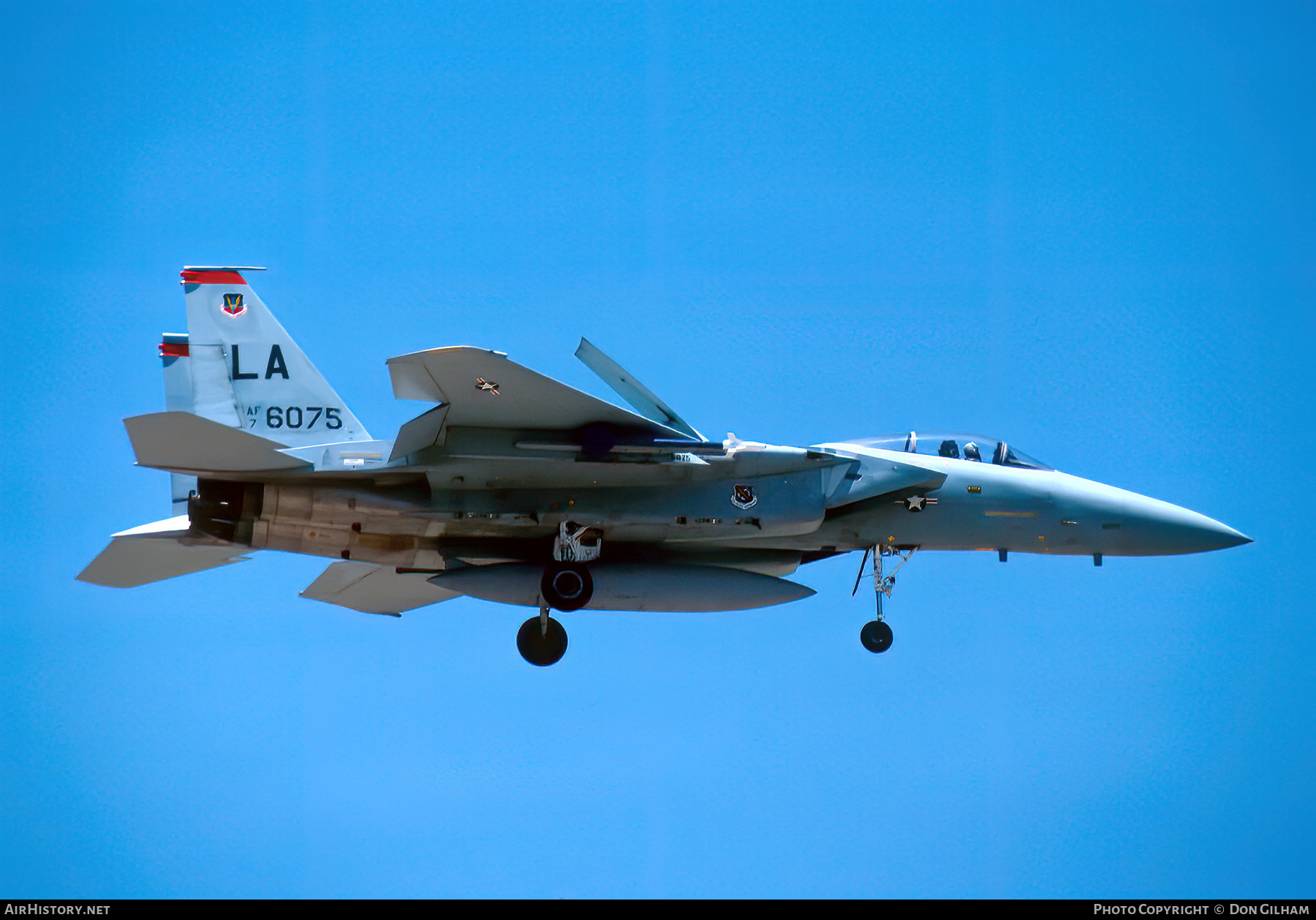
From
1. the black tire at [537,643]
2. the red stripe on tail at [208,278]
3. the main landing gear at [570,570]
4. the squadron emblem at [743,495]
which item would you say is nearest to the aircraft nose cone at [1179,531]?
the squadron emblem at [743,495]

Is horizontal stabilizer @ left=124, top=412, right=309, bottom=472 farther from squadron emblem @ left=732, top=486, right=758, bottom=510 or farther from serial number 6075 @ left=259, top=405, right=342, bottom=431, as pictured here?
squadron emblem @ left=732, top=486, right=758, bottom=510

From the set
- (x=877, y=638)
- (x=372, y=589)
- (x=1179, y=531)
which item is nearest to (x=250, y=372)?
(x=372, y=589)

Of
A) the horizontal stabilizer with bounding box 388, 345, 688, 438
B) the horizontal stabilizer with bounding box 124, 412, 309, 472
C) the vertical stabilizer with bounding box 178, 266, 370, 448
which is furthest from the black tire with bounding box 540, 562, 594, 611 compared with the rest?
the horizontal stabilizer with bounding box 124, 412, 309, 472

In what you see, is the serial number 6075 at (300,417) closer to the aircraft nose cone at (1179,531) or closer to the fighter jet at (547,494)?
the fighter jet at (547,494)

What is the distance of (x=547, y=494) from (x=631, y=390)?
5.07ft

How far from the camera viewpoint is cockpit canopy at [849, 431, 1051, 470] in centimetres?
1570

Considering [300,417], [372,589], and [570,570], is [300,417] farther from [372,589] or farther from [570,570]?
[570,570]

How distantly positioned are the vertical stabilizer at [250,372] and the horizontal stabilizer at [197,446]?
6.18ft

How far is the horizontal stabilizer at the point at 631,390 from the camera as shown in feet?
45.5

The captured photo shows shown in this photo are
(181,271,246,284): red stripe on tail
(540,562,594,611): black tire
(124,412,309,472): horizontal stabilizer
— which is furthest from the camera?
(181,271,246,284): red stripe on tail

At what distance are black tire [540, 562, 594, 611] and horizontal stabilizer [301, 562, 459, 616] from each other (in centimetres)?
249

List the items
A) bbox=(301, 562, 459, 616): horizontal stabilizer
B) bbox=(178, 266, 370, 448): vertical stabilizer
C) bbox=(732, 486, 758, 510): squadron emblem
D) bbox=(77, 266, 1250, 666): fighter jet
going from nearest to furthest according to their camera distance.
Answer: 1. bbox=(77, 266, 1250, 666): fighter jet
2. bbox=(732, 486, 758, 510): squadron emblem
3. bbox=(178, 266, 370, 448): vertical stabilizer
4. bbox=(301, 562, 459, 616): horizontal stabilizer

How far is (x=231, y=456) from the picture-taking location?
1332 cm
